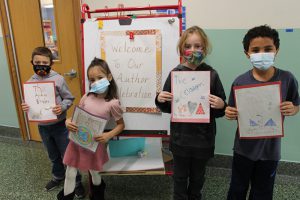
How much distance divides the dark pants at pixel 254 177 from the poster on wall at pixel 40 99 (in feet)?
4.31

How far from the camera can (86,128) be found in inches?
62.6

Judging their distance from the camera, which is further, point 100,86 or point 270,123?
point 100,86

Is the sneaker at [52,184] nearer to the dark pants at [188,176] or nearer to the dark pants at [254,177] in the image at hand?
the dark pants at [188,176]

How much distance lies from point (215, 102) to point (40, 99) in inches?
49.1

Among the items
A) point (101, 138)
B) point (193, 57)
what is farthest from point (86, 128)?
point (193, 57)

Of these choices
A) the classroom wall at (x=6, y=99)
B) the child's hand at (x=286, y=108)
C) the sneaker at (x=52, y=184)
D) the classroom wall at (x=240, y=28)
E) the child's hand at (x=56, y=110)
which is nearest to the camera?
the child's hand at (x=286, y=108)

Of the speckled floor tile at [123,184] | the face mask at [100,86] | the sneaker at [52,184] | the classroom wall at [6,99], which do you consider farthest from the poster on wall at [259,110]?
the classroom wall at [6,99]

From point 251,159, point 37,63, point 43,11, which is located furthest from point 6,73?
point 251,159

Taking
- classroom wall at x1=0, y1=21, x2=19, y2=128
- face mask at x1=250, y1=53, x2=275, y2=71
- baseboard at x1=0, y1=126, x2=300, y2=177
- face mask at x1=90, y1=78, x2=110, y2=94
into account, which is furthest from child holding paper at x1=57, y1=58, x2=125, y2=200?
classroom wall at x1=0, y1=21, x2=19, y2=128

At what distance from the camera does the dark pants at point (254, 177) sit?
1401 millimetres

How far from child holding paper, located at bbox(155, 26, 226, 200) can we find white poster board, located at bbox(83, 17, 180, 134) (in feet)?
0.84

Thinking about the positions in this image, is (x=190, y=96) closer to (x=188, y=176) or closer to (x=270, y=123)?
(x=270, y=123)

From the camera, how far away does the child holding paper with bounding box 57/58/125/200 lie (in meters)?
1.63

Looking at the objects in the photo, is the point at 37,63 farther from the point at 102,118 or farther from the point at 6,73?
the point at 6,73
